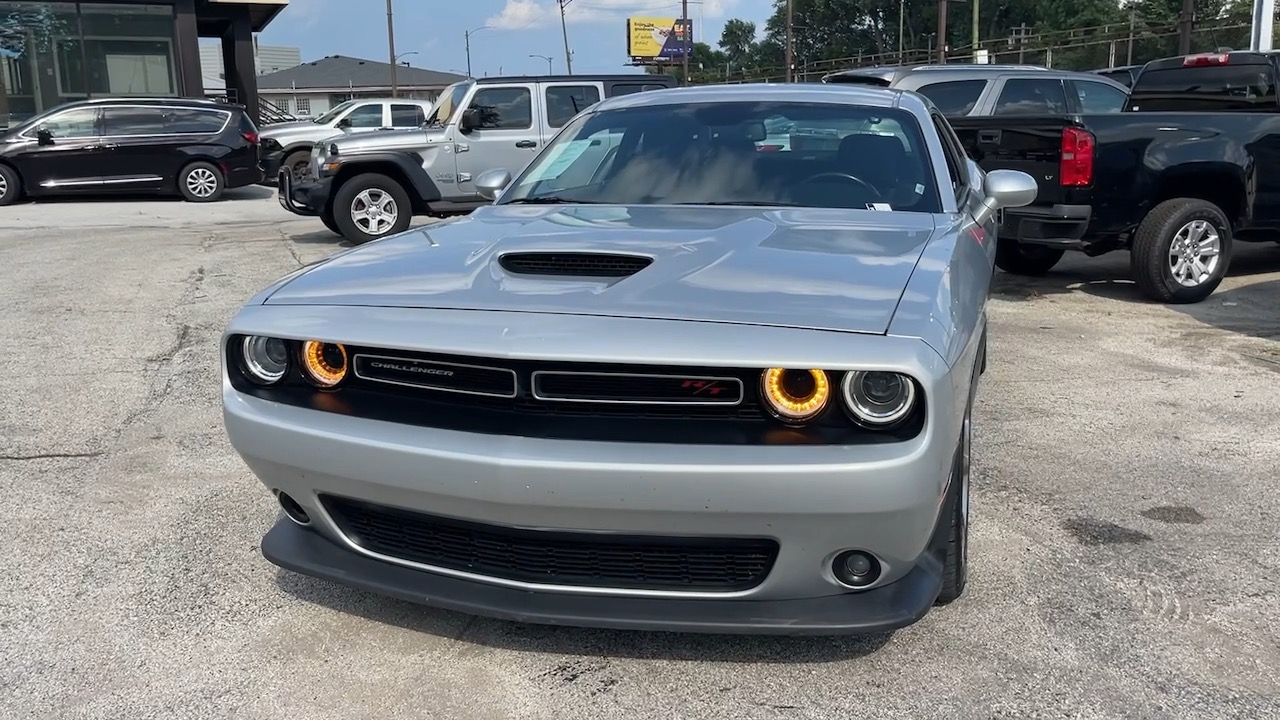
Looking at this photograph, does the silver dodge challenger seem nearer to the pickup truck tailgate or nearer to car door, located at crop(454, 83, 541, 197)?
the pickup truck tailgate

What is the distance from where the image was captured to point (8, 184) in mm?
16609

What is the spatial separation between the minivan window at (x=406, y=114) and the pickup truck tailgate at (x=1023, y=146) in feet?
48.1

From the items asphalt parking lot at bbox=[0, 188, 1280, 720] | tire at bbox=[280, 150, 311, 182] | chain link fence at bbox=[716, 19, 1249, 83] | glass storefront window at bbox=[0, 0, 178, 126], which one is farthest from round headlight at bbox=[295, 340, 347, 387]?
glass storefront window at bbox=[0, 0, 178, 126]

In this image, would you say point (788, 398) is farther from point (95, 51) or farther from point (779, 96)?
point (95, 51)


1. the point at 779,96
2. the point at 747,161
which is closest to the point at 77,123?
the point at 779,96

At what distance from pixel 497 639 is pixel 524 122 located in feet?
31.0

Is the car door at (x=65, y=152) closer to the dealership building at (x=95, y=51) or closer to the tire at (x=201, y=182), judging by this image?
the tire at (x=201, y=182)

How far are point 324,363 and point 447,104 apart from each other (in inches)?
374

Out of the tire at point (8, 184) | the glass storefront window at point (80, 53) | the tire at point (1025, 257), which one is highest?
the glass storefront window at point (80, 53)

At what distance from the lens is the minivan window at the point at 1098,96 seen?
10891 mm

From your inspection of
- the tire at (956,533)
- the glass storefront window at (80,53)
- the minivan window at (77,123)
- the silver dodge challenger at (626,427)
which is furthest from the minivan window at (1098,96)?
the glass storefront window at (80,53)

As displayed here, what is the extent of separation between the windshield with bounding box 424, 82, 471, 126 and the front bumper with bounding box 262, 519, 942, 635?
951cm

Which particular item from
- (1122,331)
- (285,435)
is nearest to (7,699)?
(285,435)

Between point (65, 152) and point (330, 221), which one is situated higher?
point (65, 152)
